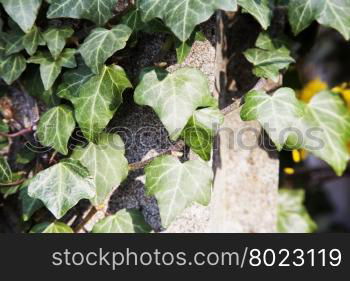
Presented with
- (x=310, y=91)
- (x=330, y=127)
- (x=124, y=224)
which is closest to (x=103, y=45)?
(x=124, y=224)

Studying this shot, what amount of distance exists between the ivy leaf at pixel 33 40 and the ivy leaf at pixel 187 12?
13.9 inches

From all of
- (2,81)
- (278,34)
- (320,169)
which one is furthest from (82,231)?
(320,169)

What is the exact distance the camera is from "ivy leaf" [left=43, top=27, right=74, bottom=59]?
1.19 m

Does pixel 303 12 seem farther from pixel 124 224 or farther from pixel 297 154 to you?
pixel 124 224

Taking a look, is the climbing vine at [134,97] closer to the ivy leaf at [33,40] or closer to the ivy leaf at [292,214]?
the ivy leaf at [33,40]

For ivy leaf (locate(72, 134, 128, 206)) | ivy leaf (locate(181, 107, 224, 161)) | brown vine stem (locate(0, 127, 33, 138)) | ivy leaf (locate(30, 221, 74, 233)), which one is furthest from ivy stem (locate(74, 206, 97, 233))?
ivy leaf (locate(181, 107, 224, 161))

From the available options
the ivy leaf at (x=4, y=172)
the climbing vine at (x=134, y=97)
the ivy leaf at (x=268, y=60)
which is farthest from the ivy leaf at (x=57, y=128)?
the ivy leaf at (x=268, y=60)

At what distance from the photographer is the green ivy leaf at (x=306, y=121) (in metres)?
1.09

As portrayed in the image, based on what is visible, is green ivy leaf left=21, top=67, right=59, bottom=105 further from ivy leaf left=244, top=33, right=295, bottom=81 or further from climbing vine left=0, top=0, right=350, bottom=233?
ivy leaf left=244, top=33, right=295, bottom=81

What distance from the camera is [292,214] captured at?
171 cm

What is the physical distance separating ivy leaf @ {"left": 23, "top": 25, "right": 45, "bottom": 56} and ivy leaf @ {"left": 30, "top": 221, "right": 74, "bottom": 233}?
44 cm

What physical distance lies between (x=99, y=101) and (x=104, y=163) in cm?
15

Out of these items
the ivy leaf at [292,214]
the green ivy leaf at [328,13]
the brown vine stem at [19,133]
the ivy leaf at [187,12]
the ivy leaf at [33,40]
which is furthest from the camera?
the ivy leaf at [292,214]

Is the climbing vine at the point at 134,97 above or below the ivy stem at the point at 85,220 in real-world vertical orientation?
above
